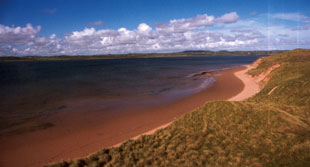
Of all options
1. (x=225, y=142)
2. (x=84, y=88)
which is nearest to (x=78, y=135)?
(x=225, y=142)

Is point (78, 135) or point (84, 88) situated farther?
point (84, 88)

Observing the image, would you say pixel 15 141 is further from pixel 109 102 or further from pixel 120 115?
pixel 109 102

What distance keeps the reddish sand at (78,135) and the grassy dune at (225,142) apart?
244cm

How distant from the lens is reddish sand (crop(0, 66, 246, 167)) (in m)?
10.4


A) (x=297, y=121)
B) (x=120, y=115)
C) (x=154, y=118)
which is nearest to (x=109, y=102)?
(x=120, y=115)

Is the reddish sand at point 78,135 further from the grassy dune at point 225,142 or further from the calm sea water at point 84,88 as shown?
the calm sea water at point 84,88

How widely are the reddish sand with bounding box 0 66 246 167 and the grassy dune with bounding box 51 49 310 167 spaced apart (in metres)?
2.44

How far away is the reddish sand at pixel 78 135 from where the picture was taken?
1040cm

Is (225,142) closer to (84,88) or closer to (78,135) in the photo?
(78,135)

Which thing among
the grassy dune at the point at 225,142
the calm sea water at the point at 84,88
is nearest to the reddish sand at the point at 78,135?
Result: the grassy dune at the point at 225,142

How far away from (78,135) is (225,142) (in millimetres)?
10335

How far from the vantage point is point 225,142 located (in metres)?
9.56

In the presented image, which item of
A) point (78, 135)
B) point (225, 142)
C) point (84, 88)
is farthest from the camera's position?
point (84, 88)

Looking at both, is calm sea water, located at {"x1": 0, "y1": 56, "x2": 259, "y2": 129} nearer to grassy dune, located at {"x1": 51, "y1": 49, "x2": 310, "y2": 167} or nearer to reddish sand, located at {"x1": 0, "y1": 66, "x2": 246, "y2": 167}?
reddish sand, located at {"x1": 0, "y1": 66, "x2": 246, "y2": 167}
